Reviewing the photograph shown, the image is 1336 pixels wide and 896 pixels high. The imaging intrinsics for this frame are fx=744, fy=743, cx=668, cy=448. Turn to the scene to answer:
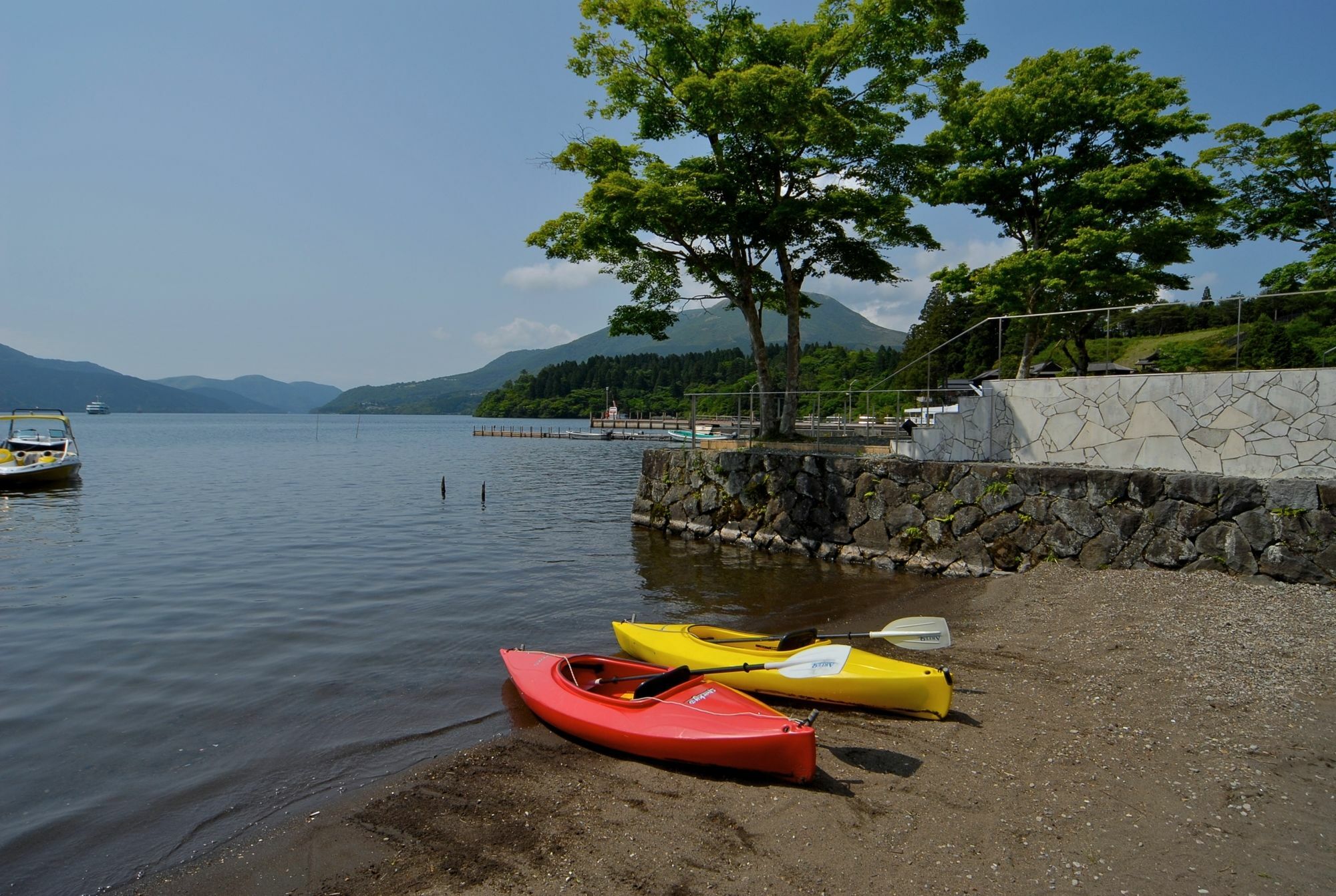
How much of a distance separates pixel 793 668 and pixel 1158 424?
30.2 ft

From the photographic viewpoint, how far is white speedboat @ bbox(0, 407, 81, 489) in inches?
1192

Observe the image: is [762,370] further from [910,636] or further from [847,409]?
[910,636]

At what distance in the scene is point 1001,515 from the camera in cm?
1370

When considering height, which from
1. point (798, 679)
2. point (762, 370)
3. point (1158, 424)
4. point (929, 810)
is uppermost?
point (762, 370)

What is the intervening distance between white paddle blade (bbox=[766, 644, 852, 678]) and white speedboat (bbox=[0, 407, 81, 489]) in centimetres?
3533

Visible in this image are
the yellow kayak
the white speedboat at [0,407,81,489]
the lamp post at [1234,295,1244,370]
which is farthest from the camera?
the white speedboat at [0,407,81,489]

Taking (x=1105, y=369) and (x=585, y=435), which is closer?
(x=1105, y=369)

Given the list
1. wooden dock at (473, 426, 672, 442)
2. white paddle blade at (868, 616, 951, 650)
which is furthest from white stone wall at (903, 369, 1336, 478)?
wooden dock at (473, 426, 672, 442)

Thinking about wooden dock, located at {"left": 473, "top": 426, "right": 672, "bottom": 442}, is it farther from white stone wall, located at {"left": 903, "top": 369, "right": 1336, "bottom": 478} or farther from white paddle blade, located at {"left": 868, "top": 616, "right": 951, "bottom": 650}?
white paddle blade, located at {"left": 868, "top": 616, "right": 951, "bottom": 650}

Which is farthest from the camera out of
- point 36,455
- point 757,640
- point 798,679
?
point 36,455

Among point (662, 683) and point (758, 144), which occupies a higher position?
point (758, 144)

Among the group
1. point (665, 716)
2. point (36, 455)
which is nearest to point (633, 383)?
point (36, 455)

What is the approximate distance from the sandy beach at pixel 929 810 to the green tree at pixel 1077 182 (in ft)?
39.9

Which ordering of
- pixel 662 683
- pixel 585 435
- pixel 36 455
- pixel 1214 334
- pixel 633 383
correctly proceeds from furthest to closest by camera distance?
pixel 633 383
pixel 585 435
pixel 36 455
pixel 1214 334
pixel 662 683
